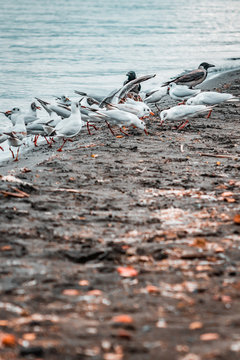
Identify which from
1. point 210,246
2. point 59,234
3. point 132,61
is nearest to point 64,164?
point 59,234

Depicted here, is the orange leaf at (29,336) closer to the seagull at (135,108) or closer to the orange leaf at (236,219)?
the orange leaf at (236,219)

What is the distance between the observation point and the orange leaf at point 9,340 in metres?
2.18

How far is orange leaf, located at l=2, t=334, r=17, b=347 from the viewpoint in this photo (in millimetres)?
2179

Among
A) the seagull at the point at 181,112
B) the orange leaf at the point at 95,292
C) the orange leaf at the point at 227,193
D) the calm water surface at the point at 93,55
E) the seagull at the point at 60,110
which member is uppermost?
the orange leaf at the point at 95,292

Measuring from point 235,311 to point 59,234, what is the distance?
147 cm

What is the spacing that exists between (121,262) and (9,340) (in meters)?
1.03

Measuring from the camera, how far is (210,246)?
325 cm

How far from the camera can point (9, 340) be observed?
220 centimetres

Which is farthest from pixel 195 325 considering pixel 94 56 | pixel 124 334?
pixel 94 56

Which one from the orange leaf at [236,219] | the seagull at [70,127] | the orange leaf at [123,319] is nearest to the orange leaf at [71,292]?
the orange leaf at [123,319]

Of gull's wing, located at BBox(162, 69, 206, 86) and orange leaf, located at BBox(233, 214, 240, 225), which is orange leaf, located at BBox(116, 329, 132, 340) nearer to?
orange leaf, located at BBox(233, 214, 240, 225)

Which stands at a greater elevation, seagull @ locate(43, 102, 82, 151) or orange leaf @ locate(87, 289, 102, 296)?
orange leaf @ locate(87, 289, 102, 296)

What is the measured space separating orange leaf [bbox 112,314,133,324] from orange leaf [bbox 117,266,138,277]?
18.1 inches

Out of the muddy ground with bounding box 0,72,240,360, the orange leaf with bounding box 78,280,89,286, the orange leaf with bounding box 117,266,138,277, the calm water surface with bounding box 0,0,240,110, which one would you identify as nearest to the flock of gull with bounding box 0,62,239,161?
the muddy ground with bounding box 0,72,240,360
